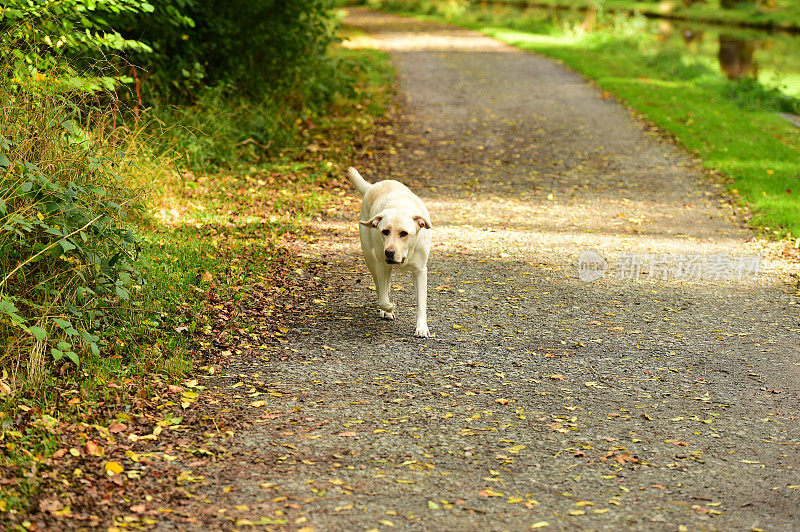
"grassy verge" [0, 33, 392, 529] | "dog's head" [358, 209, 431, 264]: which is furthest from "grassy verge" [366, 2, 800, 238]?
"grassy verge" [0, 33, 392, 529]

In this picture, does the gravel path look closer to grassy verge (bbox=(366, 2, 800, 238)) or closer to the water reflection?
grassy verge (bbox=(366, 2, 800, 238))

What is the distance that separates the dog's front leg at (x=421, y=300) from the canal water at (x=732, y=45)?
51.8ft

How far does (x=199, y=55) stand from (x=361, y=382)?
833 centimetres

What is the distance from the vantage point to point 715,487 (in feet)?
15.1

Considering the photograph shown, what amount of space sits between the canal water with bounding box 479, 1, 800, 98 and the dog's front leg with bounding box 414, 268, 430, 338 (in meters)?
15.8

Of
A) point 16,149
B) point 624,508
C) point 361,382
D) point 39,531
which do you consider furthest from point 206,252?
point 624,508

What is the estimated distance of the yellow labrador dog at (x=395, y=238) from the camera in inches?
242

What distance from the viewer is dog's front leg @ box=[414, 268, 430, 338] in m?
6.56

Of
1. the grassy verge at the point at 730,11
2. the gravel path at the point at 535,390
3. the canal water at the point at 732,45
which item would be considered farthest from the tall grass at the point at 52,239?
the grassy verge at the point at 730,11

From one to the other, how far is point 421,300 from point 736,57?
25.6 metres

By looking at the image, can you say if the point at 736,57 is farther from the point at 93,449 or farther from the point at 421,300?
the point at 93,449

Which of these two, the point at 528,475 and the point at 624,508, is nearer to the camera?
the point at 624,508

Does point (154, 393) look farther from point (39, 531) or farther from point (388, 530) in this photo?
point (388, 530)

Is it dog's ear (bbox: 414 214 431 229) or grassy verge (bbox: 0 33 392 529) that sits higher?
dog's ear (bbox: 414 214 431 229)
